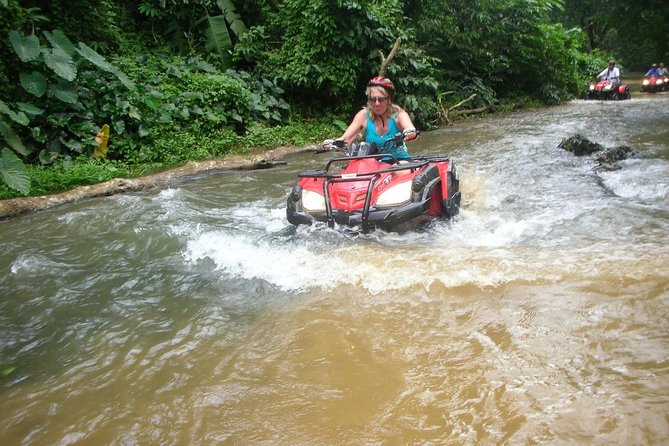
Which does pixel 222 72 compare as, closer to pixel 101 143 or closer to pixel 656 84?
pixel 101 143

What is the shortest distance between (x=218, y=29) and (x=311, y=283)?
10.2 m

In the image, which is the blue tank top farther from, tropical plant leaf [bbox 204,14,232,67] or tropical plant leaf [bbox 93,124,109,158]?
tropical plant leaf [bbox 204,14,232,67]

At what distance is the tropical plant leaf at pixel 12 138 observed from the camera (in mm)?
7617

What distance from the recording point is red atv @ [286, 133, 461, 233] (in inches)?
172

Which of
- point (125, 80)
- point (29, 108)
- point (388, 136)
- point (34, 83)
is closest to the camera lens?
point (388, 136)

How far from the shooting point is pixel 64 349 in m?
3.25

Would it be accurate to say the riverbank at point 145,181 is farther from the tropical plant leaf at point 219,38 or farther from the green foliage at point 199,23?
the green foliage at point 199,23

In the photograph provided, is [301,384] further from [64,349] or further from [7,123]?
[7,123]

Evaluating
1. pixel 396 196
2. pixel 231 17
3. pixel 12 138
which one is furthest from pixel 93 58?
pixel 396 196

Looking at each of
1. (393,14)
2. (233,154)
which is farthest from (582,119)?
(233,154)

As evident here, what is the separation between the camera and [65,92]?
870 cm

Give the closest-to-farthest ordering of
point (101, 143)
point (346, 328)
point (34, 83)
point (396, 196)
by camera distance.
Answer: point (346, 328) → point (396, 196) → point (34, 83) → point (101, 143)

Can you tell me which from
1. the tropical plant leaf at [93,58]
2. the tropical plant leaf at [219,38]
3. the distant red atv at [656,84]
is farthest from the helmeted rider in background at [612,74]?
the tropical plant leaf at [93,58]

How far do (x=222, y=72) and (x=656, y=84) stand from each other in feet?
54.2
